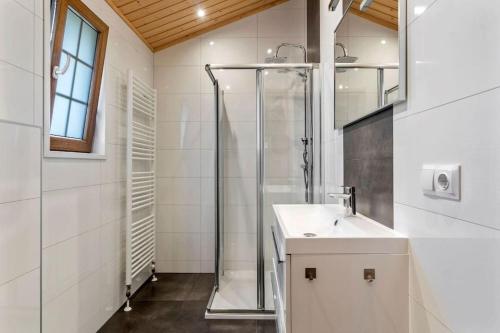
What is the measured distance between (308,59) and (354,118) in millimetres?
1605

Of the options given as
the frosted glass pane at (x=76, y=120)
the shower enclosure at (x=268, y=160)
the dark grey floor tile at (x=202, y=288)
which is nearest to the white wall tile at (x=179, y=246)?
the dark grey floor tile at (x=202, y=288)

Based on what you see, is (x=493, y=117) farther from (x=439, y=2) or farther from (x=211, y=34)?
(x=211, y=34)

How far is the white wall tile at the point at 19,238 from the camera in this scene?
4.24 ft

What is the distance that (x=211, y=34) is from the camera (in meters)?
3.16

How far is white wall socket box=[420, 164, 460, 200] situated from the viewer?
0.78 m

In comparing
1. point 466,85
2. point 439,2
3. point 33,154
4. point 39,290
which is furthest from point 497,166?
point 39,290

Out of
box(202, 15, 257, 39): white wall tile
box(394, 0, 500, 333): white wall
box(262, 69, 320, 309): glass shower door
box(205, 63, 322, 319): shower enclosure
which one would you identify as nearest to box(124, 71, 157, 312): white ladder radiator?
box(205, 63, 322, 319): shower enclosure

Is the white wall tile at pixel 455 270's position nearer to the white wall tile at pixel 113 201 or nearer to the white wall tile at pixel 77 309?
the white wall tile at pixel 77 309

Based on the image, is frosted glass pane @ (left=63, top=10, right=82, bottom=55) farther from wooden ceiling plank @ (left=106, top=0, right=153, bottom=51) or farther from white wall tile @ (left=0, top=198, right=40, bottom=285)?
white wall tile @ (left=0, top=198, right=40, bottom=285)

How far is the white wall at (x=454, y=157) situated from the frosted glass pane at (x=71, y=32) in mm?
1985

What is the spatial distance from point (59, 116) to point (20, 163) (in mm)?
598

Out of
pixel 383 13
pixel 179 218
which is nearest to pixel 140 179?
pixel 179 218

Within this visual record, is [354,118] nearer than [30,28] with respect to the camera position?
No

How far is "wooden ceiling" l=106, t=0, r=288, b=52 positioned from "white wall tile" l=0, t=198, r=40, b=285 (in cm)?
170
